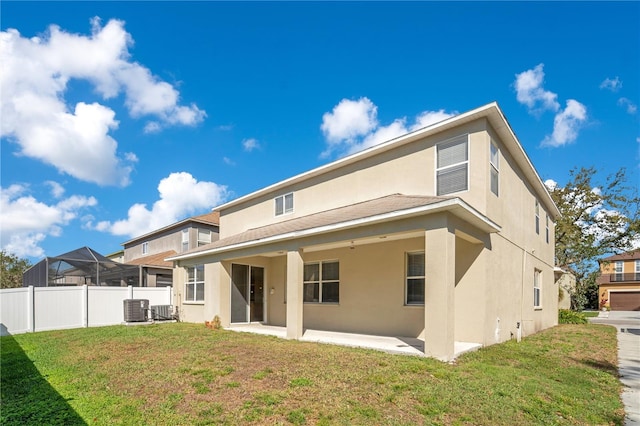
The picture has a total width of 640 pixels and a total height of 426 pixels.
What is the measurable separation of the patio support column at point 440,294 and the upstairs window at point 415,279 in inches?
111

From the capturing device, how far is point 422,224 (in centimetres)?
805

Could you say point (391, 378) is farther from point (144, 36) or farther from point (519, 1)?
point (144, 36)

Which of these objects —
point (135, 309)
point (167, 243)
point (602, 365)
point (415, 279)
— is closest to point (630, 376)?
point (602, 365)

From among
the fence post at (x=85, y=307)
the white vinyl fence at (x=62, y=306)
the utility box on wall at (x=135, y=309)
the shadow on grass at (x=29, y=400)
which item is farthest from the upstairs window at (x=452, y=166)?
the fence post at (x=85, y=307)

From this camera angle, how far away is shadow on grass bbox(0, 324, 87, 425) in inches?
182

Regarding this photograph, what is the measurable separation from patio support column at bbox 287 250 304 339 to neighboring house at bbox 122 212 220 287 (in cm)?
1390

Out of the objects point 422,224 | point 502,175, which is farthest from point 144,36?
point 502,175

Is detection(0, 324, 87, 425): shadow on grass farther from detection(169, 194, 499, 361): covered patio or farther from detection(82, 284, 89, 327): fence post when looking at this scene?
detection(82, 284, 89, 327): fence post

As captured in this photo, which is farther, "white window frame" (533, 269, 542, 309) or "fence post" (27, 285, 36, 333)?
"white window frame" (533, 269, 542, 309)

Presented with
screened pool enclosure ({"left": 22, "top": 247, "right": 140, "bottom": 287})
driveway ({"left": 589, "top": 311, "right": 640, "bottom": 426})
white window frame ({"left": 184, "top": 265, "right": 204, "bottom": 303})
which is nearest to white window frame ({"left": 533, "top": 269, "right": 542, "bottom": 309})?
driveway ({"left": 589, "top": 311, "right": 640, "bottom": 426})

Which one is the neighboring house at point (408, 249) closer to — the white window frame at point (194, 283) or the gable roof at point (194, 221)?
the white window frame at point (194, 283)

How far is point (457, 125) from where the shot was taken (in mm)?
9789

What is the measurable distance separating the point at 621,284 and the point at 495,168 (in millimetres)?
44237

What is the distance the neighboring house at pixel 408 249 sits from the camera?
8.38 metres
